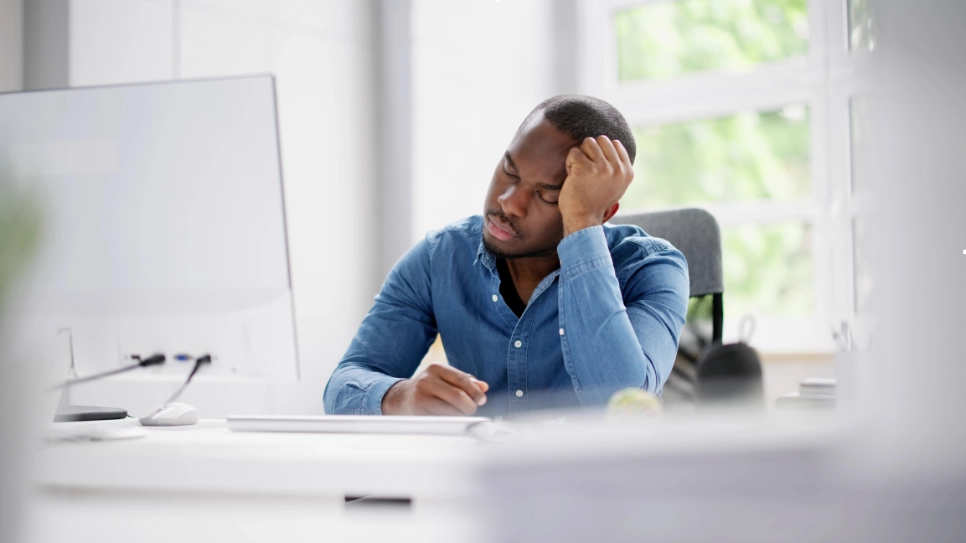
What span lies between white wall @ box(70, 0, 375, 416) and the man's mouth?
1.14m

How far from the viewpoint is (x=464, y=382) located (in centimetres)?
89

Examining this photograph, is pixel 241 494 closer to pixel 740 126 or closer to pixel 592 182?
pixel 592 182

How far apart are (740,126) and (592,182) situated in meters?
2.11

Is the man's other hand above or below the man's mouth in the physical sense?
below

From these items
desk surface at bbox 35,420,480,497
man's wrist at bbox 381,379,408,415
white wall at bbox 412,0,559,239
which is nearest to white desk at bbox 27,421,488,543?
desk surface at bbox 35,420,480,497

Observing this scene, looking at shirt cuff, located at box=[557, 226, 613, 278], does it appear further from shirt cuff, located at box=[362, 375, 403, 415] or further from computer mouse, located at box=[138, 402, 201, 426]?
computer mouse, located at box=[138, 402, 201, 426]

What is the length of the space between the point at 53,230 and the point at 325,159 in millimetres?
2325

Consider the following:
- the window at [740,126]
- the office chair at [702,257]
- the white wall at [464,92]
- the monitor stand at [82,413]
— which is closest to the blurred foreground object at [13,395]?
the monitor stand at [82,413]

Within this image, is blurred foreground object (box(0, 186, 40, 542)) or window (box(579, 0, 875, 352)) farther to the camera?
window (box(579, 0, 875, 352))

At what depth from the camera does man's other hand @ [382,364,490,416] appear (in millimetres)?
877

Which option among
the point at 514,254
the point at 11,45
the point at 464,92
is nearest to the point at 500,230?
the point at 514,254

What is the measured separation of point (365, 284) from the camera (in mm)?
2850

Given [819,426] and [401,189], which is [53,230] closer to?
[819,426]

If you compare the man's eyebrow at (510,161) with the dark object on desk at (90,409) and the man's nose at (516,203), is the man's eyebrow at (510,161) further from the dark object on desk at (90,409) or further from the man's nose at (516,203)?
the dark object on desk at (90,409)
